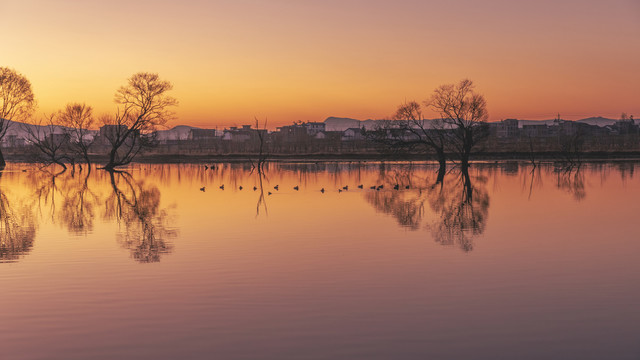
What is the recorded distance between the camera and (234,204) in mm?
32906

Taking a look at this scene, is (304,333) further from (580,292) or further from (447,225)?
(447,225)

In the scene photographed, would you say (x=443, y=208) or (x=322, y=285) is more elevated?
(x=322, y=285)

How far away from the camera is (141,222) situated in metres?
25.4

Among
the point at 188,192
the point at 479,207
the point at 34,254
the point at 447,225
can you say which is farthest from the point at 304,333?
the point at 188,192

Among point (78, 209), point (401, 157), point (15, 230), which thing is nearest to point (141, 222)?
point (15, 230)

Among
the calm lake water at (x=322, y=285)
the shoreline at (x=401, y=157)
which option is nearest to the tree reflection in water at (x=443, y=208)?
the calm lake water at (x=322, y=285)

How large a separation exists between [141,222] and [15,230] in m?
4.71

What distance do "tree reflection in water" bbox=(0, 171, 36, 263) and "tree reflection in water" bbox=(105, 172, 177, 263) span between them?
2967 millimetres

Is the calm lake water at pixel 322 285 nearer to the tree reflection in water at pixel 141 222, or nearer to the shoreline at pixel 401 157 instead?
the tree reflection in water at pixel 141 222

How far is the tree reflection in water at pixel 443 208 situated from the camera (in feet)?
69.7

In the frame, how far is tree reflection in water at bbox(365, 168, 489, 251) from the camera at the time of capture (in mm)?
21234

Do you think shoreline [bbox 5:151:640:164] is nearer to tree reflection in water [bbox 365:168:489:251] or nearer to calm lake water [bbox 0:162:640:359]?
tree reflection in water [bbox 365:168:489:251]

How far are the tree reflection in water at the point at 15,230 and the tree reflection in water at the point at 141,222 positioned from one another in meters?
2.97

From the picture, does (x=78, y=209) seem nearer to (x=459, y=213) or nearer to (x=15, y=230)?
(x=15, y=230)
